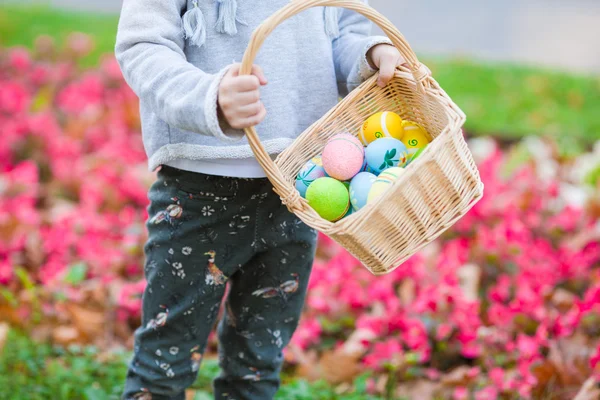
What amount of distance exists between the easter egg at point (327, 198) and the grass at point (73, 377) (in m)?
0.91

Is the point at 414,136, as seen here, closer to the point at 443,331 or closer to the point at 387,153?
the point at 387,153

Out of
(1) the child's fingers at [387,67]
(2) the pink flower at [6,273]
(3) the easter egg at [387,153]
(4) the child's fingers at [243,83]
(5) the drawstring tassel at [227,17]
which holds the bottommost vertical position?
(2) the pink flower at [6,273]

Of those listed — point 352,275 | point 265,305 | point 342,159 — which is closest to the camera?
point 342,159

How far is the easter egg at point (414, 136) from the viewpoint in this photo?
1805 mm

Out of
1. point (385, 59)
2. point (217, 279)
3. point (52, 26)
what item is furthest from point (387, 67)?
point (52, 26)

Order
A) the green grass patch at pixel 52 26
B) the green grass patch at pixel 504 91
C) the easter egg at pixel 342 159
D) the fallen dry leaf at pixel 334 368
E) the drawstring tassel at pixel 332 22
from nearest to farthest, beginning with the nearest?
the easter egg at pixel 342 159 < the drawstring tassel at pixel 332 22 < the fallen dry leaf at pixel 334 368 < the green grass patch at pixel 504 91 < the green grass patch at pixel 52 26

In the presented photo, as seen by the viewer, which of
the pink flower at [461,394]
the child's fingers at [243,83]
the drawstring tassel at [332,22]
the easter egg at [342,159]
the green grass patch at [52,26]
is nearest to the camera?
the child's fingers at [243,83]

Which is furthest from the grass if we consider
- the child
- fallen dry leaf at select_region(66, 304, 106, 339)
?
the child

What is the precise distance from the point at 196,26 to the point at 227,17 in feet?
0.25

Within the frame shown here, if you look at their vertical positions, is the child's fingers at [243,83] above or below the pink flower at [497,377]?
above

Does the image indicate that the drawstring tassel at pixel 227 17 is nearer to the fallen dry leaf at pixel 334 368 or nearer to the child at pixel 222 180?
the child at pixel 222 180

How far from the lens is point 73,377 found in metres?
2.30

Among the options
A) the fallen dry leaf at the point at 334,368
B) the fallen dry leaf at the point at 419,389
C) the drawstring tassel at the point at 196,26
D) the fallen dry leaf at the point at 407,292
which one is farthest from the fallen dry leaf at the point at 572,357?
the drawstring tassel at the point at 196,26

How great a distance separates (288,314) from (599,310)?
1251 millimetres
